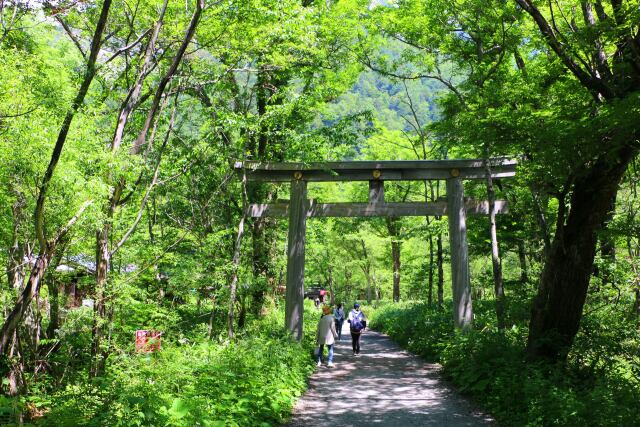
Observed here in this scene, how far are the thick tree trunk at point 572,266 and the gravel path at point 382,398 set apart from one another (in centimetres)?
158

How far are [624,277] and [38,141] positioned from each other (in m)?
10.6

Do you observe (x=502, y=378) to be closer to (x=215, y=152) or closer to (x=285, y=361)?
(x=285, y=361)

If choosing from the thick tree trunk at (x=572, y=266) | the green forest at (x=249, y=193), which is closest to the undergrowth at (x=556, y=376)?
the green forest at (x=249, y=193)

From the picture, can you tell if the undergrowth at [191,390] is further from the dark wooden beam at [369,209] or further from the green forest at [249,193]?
the dark wooden beam at [369,209]

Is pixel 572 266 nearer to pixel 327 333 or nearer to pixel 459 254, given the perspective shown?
pixel 459 254

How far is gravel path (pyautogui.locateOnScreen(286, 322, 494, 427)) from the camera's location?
6.36 meters

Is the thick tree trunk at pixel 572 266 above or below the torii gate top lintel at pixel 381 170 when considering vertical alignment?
below

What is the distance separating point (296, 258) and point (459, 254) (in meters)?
3.99

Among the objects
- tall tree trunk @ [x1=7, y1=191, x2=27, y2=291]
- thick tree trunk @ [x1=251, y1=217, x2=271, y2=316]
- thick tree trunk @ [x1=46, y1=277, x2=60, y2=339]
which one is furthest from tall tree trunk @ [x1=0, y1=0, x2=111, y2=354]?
thick tree trunk @ [x1=251, y1=217, x2=271, y2=316]

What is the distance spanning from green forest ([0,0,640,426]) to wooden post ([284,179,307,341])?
71 centimetres

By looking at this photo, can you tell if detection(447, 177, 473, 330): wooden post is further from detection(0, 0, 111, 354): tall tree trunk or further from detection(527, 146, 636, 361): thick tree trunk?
detection(0, 0, 111, 354): tall tree trunk

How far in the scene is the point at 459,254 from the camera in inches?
453

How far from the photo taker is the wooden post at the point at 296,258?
11602mm

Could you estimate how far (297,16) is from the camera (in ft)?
31.1
